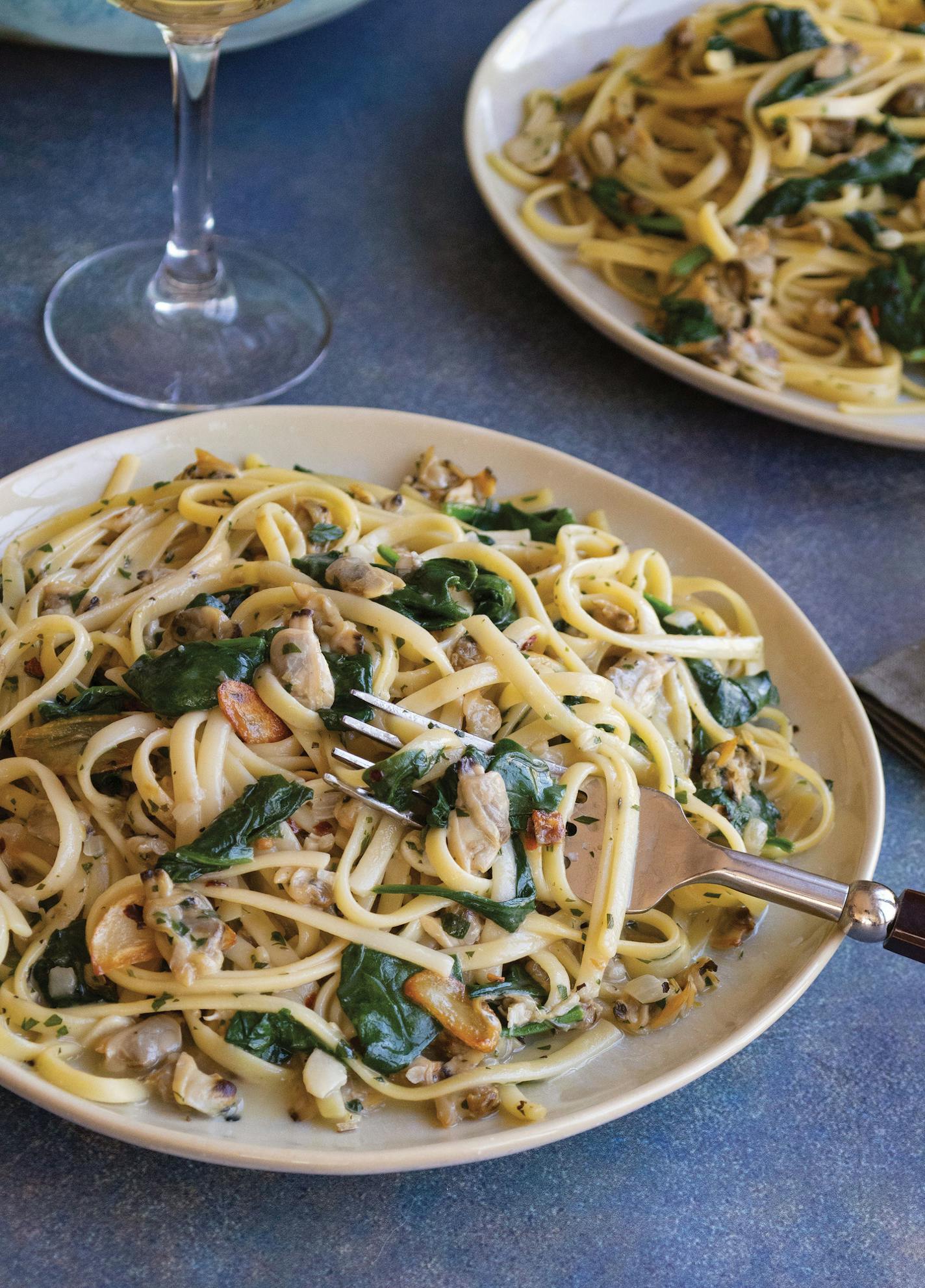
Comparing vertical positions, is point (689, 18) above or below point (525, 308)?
above

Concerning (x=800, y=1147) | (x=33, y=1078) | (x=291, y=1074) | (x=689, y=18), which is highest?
(x=689, y=18)

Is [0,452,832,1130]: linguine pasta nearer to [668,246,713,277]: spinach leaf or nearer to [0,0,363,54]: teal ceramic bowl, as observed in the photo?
[668,246,713,277]: spinach leaf

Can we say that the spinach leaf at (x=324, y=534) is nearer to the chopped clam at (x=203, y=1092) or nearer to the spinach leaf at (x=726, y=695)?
the spinach leaf at (x=726, y=695)

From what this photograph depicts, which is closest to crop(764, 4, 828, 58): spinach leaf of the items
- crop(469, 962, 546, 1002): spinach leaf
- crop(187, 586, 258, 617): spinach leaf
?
crop(187, 586, 258, 617): spinach leaf

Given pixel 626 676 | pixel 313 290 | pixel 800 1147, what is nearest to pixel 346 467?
pixel 626 676

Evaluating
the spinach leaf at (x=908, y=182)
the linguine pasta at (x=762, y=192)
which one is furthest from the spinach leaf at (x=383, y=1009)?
the spinach leaf at (x=908, y=182)

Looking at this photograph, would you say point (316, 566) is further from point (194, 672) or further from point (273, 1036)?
point (273, 1036)

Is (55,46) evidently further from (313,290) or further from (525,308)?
(525,308)
